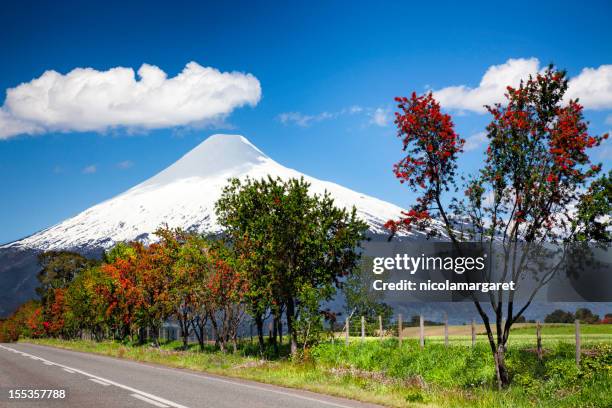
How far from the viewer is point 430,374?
26.6 m

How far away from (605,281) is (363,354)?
110m

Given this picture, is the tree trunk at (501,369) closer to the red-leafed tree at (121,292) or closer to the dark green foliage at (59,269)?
the red-leafed tree at (121,292)

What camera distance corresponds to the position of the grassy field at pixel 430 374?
579 inches

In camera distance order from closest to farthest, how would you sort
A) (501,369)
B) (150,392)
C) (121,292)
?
(150,392)
(501,369)
(121,292)

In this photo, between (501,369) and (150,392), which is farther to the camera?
(501,369)

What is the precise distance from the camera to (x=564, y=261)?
1894 centimetres

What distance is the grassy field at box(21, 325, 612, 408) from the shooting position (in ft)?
48.2

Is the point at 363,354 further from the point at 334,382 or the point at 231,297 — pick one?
the point at 334,382

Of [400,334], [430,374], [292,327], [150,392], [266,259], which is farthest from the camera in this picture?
[400,334]

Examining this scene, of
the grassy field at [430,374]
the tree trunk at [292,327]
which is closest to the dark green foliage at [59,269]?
the grassy field at [430,374]

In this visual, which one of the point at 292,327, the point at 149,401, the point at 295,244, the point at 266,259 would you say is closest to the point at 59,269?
the point at 266,259

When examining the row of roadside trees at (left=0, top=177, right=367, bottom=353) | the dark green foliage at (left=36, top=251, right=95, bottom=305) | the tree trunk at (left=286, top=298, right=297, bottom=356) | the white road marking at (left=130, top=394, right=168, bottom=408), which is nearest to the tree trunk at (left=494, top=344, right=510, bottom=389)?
the white road marking at (left=130, top=394, right=168, bottom=408)

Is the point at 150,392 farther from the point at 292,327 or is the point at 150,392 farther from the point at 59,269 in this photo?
the point at 59,269

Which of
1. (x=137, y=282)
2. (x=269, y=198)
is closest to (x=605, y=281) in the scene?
(x=137, y=282)
